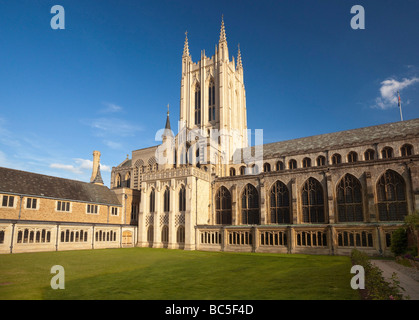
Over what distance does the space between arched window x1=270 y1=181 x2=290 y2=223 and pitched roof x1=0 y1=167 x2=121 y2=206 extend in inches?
971

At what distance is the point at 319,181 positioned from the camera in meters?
37.8

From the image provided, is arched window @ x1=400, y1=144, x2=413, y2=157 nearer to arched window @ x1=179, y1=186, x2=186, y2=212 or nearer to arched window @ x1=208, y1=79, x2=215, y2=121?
arched window @ x1=179, y1=186, x2=186, y2=212

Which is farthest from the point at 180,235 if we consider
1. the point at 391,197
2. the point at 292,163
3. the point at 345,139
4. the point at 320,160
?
the point at 345,139

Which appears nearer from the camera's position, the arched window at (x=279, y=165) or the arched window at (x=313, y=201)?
the arched window at (x=313, y=201)

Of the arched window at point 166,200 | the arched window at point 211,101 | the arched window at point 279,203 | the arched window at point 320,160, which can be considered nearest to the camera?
the arched window at point 279,203

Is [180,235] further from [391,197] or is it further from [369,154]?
[369,154]

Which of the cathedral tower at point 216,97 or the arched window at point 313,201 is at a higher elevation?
the cathedral tower at point 216,97

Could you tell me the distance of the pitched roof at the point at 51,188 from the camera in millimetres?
34844

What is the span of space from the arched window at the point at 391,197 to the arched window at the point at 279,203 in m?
11.0

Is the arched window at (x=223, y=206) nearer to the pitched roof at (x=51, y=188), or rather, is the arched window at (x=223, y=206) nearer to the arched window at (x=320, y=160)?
the arched window at (x=320, y=160)

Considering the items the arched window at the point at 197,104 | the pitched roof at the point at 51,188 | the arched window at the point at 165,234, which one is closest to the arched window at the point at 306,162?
the arched window at the point at 165,234

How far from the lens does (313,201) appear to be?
38.2 metres

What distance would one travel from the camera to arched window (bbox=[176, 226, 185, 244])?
41094mm

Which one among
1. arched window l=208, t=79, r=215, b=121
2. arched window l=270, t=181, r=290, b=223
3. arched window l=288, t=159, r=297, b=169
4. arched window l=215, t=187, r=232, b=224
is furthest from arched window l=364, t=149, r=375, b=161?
→ arched window l=208, t=79, r=215, b=121
